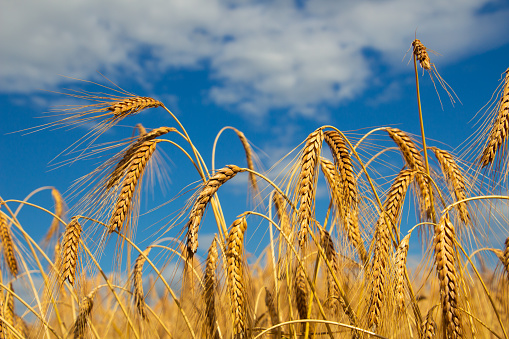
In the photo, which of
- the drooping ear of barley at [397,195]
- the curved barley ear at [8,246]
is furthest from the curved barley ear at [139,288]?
the drooping ear of barley at [397,195]

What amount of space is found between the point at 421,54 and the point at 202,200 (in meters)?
1.62

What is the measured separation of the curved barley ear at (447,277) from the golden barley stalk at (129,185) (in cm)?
162

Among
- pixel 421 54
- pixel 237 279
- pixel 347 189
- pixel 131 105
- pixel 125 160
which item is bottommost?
pixel 237 279

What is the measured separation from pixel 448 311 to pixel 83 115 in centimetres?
236

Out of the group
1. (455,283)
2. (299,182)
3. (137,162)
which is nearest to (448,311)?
(455,283)

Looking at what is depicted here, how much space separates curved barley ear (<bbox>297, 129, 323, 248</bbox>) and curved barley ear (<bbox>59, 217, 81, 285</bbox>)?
1.33m

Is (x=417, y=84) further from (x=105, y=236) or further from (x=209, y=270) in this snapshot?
(x=105, y=236)

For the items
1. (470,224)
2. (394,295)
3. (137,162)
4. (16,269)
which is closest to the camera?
(394,295)

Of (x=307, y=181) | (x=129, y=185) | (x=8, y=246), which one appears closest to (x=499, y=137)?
(x=307, y=181)

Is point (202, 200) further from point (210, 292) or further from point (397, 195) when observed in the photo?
point (397, 195)

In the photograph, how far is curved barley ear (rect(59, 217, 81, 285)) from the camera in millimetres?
2165

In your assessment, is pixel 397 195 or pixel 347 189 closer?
pixel 347 189

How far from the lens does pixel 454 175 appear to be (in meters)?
2.77

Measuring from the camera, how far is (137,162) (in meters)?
2.28
